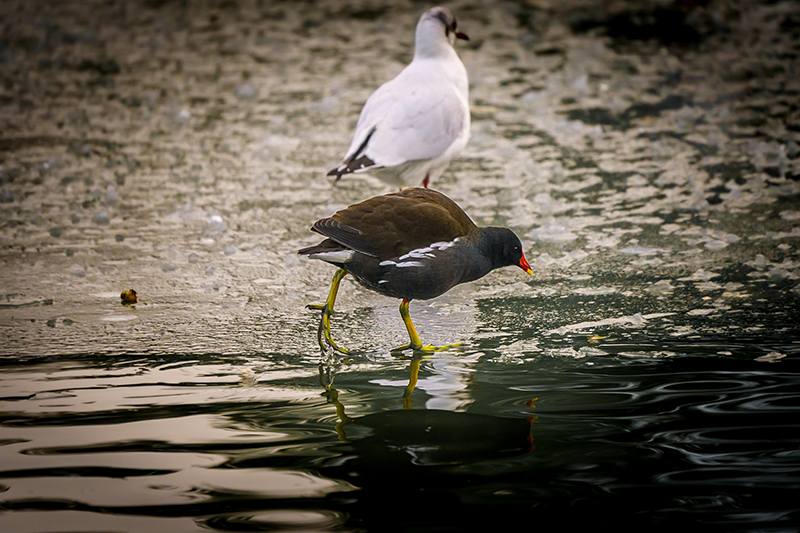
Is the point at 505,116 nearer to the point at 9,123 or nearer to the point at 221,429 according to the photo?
the point at 9,123

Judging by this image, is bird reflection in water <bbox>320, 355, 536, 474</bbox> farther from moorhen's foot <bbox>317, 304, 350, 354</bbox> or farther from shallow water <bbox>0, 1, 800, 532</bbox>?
moorhen's foot <bbox>317, 304, 350, 354</bbox>

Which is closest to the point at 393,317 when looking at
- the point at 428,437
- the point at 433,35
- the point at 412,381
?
the point at 412,381

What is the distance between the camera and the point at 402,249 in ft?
13.0

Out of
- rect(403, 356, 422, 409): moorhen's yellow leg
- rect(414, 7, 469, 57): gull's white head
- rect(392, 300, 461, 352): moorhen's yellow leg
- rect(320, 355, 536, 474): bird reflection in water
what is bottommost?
rect(320, 355, 536, 474): bird reflection in water

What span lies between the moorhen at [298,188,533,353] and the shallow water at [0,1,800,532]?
1.07ft

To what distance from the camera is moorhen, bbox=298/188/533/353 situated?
3955 millimetres

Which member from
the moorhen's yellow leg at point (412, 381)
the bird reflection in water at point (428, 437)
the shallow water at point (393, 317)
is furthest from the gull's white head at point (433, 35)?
the bird reflection in water at point (428, 437)

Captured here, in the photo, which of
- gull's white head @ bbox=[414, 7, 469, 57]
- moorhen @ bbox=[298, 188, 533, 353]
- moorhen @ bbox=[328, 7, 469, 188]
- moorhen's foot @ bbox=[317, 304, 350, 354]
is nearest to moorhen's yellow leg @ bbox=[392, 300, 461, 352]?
moorhen @ bbox=[298, 188, 533, 353]

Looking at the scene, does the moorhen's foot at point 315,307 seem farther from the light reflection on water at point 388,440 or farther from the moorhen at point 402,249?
the light reflection on water at point 388,440

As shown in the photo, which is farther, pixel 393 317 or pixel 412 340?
pixel 393 317

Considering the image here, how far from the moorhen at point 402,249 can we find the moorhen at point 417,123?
1132mm

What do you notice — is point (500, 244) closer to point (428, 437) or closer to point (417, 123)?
point (428, 437)

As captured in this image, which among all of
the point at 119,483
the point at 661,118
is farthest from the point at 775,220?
the point at 119,483

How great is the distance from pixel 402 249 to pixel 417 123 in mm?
1840
